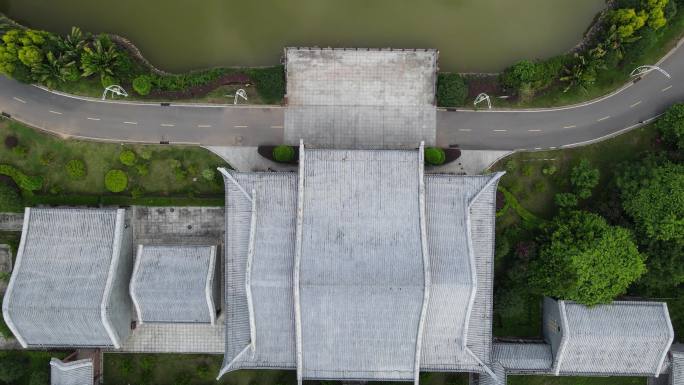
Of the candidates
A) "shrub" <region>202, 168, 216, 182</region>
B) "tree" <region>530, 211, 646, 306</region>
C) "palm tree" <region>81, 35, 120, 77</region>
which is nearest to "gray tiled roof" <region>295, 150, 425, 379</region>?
"shrub" <region>202, 168, 216, 182</region>

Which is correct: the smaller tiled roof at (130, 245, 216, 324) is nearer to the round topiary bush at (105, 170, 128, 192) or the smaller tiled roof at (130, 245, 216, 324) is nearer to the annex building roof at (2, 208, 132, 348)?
the annex building roof at (2, 208, 132, 348)

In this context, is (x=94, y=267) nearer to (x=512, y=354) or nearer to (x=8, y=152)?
(x=8, y=152)

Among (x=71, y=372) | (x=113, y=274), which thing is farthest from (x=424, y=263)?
(x=71, y=372)

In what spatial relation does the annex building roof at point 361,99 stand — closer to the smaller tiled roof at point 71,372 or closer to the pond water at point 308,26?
the pond water at point 308,26

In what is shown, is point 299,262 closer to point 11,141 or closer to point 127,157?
point 127,157

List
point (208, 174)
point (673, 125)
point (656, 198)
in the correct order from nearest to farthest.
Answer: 1. point (656, 198)
2. point (673, 125)
3. point (208, 174)
